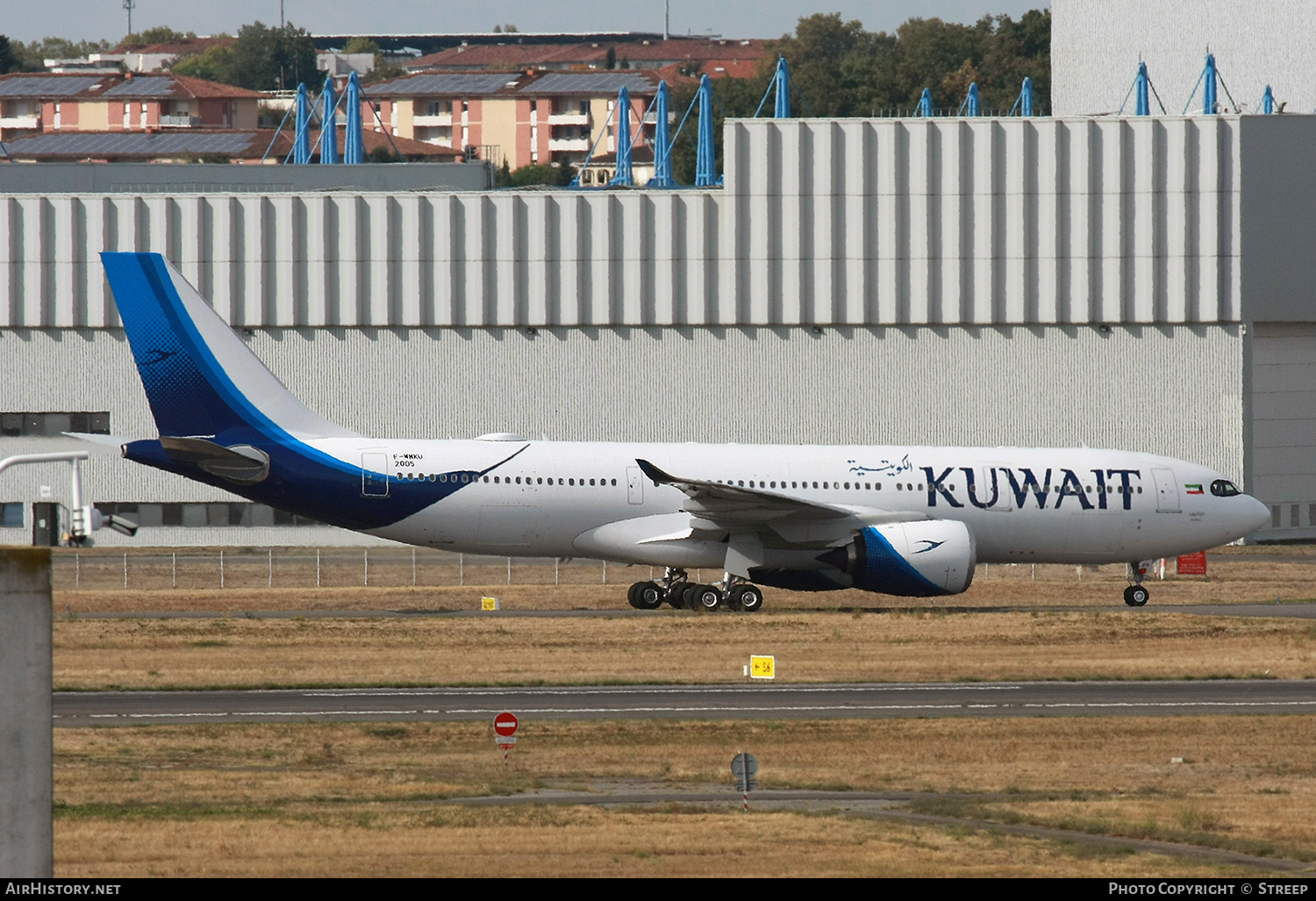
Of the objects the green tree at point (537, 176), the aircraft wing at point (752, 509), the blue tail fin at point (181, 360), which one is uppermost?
the green tree at point (537, 176)

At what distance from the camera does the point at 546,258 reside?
6281 cm

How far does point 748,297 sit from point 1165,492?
23.5 metres

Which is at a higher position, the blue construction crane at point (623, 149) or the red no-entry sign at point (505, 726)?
the blue construction crane at point (623, 149)

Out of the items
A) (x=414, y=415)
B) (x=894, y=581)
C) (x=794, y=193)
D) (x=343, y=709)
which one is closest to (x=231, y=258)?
→ (x=414, y=415)

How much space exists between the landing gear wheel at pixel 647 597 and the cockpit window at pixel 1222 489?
1382 cm

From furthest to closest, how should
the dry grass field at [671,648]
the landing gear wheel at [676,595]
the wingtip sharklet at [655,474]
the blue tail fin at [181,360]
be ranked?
the landing gear wheel at [676,595] < the blue tail fin at [181,360] < the wingtip sharklet at [655,474] < the dry grass field at [671,648]

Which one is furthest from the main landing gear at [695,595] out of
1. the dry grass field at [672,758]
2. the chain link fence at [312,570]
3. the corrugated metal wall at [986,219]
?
the corrugated metal wall at [986,219]

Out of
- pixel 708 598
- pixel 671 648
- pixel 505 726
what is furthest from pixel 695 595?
pixel 505 726

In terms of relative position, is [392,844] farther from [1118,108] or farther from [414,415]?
Answer: [1118,108]

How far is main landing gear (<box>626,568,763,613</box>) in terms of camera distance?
130ft

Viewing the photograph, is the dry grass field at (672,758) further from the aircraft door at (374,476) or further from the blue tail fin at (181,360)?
the blue tail fin at (181,360)

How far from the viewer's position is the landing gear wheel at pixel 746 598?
39719 millimetres

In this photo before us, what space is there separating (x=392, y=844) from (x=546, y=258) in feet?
151

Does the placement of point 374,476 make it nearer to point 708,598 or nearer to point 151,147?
point 708,598
